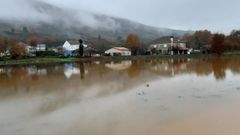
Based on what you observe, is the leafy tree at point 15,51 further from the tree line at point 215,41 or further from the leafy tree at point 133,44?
the tree line at point 215,41

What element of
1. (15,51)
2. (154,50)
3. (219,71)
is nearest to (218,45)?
(154,50)

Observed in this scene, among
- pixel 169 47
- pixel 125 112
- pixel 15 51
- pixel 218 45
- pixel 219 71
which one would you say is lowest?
pixel 125 112

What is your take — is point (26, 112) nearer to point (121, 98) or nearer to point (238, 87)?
Result: point (121, 98)

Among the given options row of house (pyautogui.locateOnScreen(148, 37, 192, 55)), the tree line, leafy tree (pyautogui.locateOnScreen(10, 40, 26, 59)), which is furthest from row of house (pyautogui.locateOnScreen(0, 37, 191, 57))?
leafy tree (pyautogui.locateOnScreen(10, 40, 26, 59))

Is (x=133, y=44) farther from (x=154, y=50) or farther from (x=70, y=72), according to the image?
(x=70, y=72)

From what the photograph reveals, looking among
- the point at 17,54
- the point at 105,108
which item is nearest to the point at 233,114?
the point at 105,108

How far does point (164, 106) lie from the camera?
1482cm

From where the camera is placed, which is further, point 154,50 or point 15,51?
point 154,50

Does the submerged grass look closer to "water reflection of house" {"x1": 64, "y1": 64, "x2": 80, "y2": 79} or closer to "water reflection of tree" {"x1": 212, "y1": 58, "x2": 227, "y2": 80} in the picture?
"water reflection of house" {"x1": 64, "y1": 64, "x2": 80, "y2": 79}

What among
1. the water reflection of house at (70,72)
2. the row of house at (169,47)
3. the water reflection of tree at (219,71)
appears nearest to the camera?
the water reflection of tree at (219,71)

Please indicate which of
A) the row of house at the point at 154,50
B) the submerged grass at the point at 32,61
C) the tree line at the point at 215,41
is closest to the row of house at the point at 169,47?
the row of house at the point at 154,50

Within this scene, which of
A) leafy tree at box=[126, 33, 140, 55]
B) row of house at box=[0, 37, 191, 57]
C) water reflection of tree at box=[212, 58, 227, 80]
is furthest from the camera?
leafy tree at box=[126, 33, 140, 55]

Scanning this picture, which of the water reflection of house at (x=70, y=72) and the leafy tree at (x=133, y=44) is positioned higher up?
the leafy tree at (x=133, y=44)

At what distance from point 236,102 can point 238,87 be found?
5.36 metres
